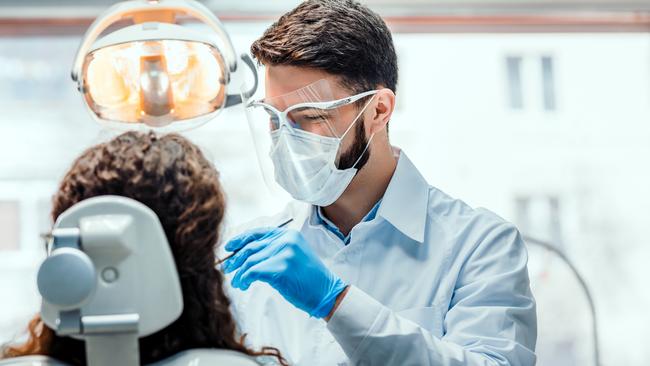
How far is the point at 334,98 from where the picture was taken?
6.39 ft

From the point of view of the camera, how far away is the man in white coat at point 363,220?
1.85 metres

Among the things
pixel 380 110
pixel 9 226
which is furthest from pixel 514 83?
pixel 9 226

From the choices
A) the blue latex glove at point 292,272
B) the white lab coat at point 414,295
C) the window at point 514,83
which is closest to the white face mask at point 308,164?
the white lab coat at point 414,295

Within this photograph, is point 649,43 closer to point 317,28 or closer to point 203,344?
point 317,28

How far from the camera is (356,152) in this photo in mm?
2002

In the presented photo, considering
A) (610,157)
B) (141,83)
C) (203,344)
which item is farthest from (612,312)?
(203,344)

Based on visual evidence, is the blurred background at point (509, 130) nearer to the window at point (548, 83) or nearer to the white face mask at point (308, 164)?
the window at point (548, 83)

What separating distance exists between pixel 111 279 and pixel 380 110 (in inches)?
40.9

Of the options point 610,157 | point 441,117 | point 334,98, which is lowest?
point 610,157

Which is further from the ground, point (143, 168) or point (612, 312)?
point (143, 168)

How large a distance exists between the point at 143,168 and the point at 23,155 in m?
2.44

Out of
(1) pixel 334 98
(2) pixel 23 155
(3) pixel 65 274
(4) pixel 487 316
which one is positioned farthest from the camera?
(2) pixel 23 155

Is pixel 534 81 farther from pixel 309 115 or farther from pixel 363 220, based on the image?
pixel 309 115

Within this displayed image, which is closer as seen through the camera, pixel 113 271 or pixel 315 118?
pixel 113 271
